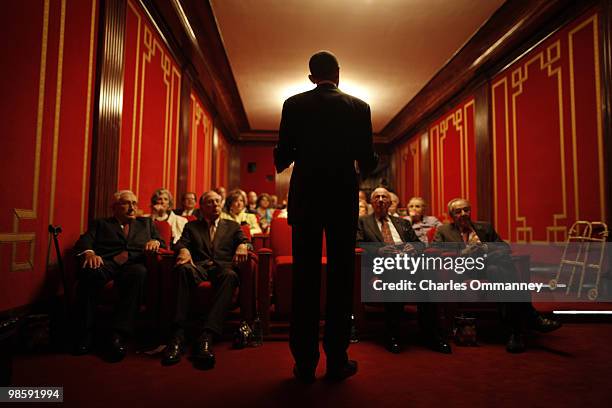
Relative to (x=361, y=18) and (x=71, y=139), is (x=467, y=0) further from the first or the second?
(x=71, y=139)

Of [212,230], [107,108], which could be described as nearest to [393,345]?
[212,230]

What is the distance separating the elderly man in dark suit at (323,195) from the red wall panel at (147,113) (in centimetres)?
237

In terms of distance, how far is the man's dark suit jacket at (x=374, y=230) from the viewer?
297 cm

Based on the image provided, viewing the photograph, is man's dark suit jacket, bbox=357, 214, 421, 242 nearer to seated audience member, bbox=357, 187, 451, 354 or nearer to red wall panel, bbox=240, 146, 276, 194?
seated audience member, bbox=357, 187, 451, 354

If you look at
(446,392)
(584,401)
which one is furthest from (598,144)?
(446,392)

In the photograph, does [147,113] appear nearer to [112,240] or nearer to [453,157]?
[112,240]

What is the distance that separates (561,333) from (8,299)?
3.54 metres

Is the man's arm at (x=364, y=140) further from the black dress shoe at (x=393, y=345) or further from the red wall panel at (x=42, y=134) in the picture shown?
the red wall panel at (x=42, y=134)

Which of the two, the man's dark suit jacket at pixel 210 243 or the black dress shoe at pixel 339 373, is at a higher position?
the man's dark suit jacket at pixel 210 243

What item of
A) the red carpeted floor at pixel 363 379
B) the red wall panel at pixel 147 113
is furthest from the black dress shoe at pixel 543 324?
the red wall panel at pixel 147 113

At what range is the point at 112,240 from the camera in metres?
2.71

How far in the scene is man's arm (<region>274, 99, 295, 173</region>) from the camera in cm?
185

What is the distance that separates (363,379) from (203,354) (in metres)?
0.86

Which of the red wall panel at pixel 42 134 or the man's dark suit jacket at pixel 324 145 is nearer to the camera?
the man's dark suit jacket at pixel 324 145
